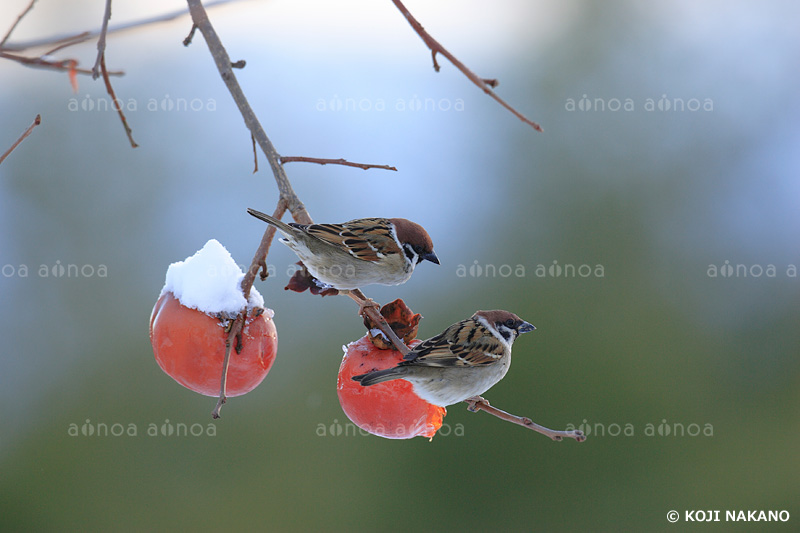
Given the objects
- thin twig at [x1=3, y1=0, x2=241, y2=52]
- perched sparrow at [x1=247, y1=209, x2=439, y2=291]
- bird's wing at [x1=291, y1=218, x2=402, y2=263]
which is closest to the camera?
thin twig at [x1=3, y1=0, x2=241, y2=52]

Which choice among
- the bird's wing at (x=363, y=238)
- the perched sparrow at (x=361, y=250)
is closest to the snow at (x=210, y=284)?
the perched sparrow at (x=361, y=250)

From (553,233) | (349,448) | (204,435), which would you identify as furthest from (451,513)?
(553,233)

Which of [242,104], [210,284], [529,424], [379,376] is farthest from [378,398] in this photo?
[242,104]

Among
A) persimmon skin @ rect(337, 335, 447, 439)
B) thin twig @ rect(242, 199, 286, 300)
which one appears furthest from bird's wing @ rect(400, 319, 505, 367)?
thin twig @ rect(242, 199, 286, 300)

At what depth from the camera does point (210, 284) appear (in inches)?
95.8

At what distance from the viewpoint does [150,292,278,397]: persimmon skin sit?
7.89 feet

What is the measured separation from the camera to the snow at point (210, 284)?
7.95ft

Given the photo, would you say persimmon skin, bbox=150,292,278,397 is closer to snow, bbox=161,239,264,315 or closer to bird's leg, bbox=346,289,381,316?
snow, bbox=161,239,264,315

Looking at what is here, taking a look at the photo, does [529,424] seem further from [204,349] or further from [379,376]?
[204,349]

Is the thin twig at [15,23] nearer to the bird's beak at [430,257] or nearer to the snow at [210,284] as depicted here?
the snow at [210,284]

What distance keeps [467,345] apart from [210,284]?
946mm

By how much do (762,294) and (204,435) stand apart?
7.89 m

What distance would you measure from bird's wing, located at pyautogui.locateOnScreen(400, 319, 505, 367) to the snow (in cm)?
65

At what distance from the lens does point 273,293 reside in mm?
8781
